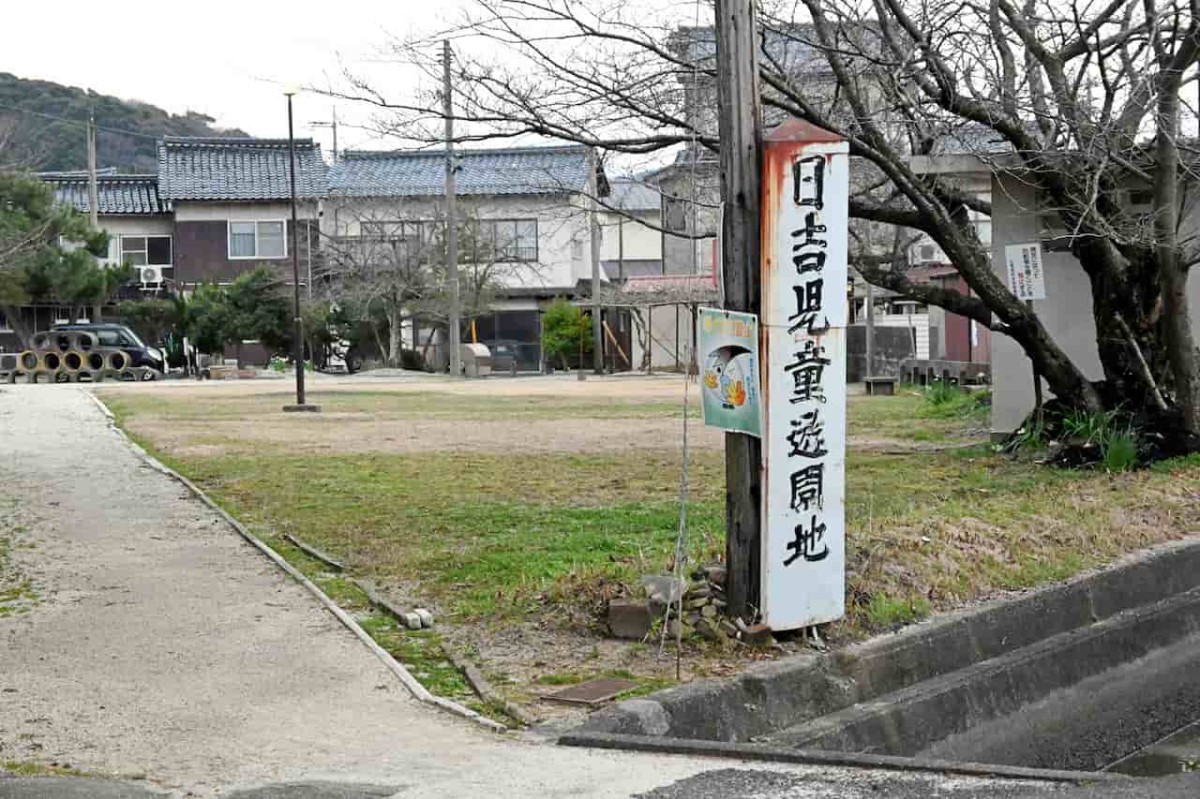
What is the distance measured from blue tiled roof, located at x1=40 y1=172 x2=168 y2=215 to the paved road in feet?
155

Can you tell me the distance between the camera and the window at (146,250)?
55.2m

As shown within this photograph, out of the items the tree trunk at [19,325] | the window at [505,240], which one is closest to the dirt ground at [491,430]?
the window at [505,240]

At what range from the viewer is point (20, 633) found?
24.8 ft

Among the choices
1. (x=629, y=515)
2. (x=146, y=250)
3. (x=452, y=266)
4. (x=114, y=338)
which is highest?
(x=146, y=250)

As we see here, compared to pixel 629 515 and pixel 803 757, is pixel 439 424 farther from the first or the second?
pixel 803 757

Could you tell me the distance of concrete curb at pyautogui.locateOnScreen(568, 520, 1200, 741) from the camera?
6.11m

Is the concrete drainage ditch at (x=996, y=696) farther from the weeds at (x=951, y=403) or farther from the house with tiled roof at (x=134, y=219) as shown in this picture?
the house with tiled roof at (x=134, y=219)

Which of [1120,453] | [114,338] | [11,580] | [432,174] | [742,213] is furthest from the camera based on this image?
[432,174]

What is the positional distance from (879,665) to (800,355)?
5.03ft

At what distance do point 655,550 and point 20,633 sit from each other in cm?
385

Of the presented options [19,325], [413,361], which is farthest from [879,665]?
[19,325]

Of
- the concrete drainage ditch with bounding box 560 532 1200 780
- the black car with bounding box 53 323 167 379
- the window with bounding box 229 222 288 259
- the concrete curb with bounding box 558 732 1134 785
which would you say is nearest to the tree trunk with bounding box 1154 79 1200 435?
the concrete drainage ditch with bounding box 560 532 1200 780

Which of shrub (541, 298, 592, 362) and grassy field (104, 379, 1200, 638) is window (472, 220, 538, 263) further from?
grassy field (104, 379, 1200, 638)

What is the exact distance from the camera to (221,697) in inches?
247
